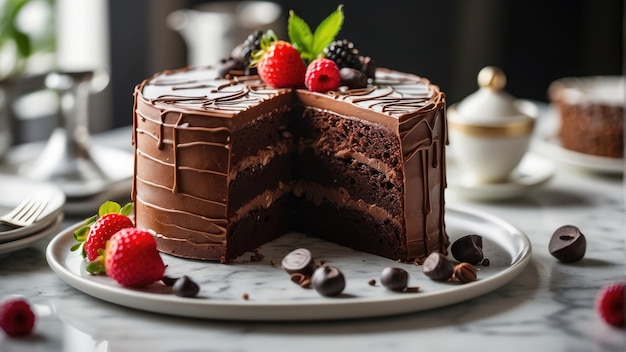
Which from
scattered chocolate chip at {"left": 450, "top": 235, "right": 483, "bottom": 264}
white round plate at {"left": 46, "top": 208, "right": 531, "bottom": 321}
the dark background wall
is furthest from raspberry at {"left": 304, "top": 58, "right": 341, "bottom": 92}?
the dark background wall

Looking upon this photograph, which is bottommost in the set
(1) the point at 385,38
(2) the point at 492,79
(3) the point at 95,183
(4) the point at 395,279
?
(3) the point at 95,183

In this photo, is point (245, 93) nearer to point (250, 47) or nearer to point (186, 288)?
point (250, 47)

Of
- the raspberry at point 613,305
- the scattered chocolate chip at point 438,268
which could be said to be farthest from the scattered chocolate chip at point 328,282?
the raspberry at point 613,305

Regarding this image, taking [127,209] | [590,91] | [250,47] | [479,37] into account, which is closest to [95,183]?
[127,209]

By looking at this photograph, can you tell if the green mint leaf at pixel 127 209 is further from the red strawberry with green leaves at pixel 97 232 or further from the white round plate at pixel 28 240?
the white round plate at pixel 28 240

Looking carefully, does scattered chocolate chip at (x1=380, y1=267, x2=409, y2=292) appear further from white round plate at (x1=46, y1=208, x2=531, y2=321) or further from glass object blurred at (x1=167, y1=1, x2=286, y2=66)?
glass object blurred at (x1=167, y1=1, x2=286, y2=66)

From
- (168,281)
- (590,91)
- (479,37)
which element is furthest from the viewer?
(479,37)
